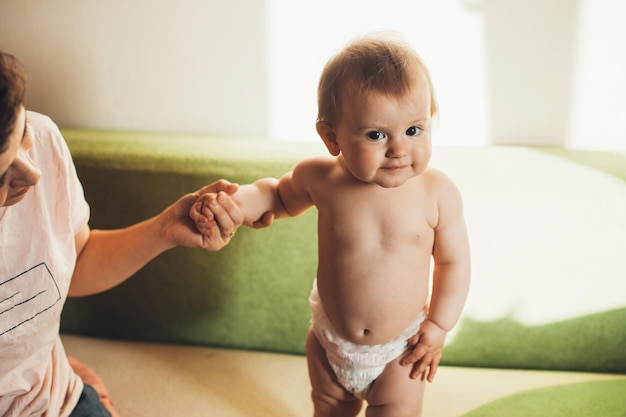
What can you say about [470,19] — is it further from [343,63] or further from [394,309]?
[394,309]

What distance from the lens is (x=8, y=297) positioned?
975 mm

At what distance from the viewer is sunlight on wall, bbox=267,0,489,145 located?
4.58ft

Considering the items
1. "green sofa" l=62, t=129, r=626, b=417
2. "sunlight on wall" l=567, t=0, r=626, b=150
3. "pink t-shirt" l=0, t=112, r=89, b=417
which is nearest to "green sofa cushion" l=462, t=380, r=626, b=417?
"green sofa" l=62, t=129, r=626, b=417

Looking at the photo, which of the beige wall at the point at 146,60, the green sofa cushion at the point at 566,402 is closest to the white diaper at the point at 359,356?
the green sofa cushion at the point at 566,402

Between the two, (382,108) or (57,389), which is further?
(57,389)

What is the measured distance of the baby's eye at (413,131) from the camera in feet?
2.89

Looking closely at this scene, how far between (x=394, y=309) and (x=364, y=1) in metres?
0.78

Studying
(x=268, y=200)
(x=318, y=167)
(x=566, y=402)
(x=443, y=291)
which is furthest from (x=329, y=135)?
(x=566, y=402)

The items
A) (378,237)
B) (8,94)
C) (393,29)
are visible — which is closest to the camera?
(8,94)

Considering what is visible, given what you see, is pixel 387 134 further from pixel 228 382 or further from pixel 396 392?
pixel 228 382

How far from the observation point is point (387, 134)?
873 mm

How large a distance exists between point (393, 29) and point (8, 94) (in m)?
0.91

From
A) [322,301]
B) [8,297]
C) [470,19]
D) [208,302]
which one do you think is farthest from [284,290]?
[470,19]

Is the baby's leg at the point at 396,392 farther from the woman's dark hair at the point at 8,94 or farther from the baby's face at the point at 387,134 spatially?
the woman's dark hair at the point at 8,94
